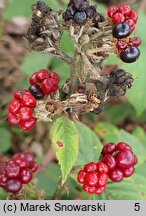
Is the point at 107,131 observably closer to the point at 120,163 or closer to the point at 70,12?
the point at 120,163

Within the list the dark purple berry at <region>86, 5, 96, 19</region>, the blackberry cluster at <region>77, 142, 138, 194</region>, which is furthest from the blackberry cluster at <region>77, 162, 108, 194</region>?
the dark purple berry at <region>86, 5, 96, 19</region>

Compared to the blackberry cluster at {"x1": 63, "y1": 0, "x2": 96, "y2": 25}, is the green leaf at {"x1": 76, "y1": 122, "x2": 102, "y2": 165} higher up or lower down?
lower down

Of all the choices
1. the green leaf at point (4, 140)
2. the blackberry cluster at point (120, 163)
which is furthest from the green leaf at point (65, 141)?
the green leaf at point (4, 140)

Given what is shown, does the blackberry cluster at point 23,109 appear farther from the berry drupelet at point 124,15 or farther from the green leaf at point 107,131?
the green leaf at point 107,131

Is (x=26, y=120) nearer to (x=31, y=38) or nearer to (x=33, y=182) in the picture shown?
(x=31, y=38)

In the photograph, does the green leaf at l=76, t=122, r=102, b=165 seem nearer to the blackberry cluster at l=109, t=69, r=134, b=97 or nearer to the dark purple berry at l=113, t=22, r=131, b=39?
the blackberry cluster at l=109, t=69, r=134, b=97

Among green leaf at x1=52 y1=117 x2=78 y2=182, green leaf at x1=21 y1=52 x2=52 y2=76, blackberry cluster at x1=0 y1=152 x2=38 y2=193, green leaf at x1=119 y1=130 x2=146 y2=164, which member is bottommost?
green leaf at x1=119 y1=130 x2=146 y2=164
